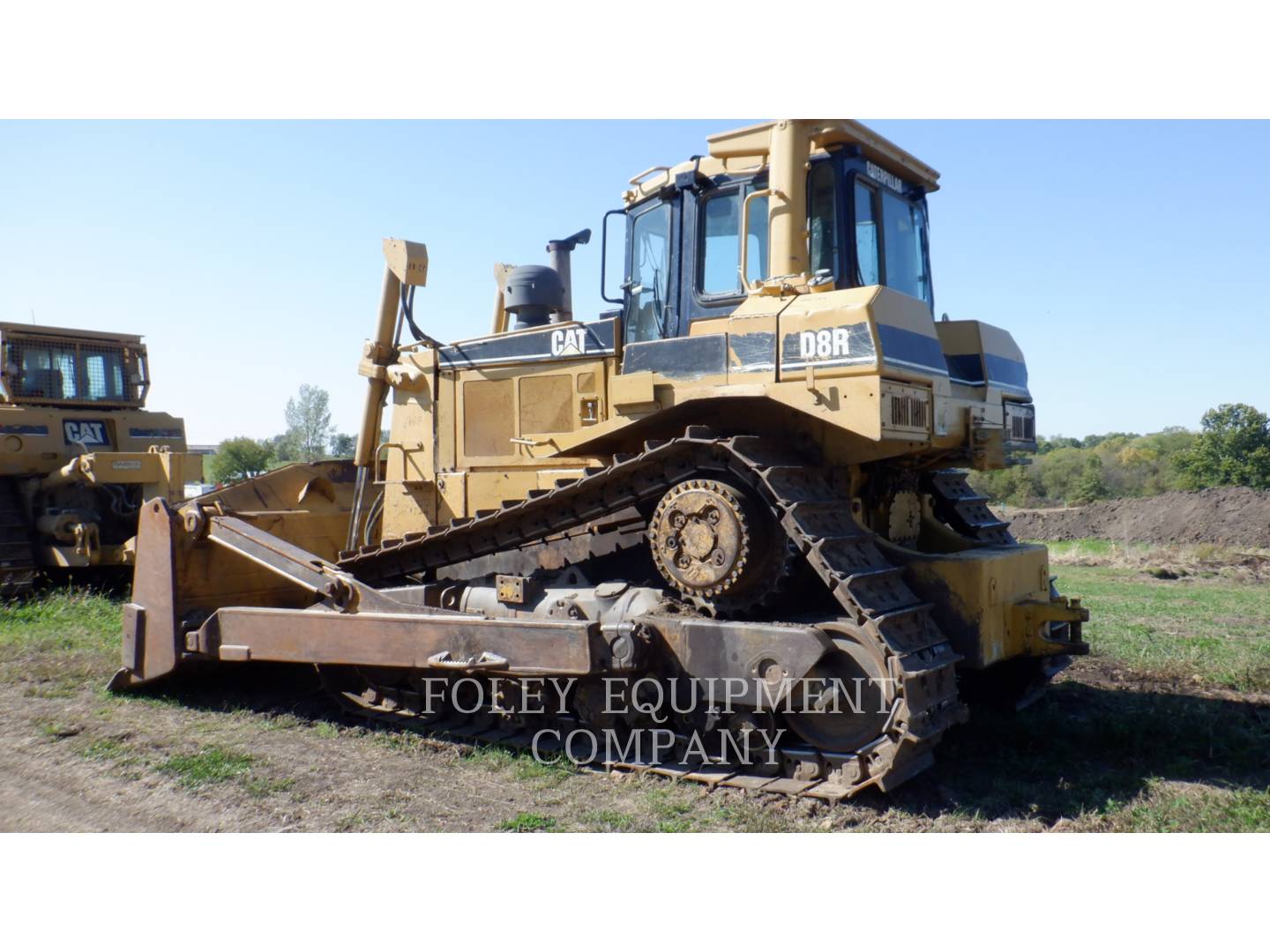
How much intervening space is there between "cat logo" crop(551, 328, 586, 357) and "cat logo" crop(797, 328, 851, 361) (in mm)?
1864

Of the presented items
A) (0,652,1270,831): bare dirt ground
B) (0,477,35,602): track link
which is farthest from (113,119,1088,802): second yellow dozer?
(0,477,35,602): track link

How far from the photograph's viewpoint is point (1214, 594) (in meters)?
13.9

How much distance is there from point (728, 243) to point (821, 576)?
7.74ft

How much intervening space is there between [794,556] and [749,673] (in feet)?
2.28

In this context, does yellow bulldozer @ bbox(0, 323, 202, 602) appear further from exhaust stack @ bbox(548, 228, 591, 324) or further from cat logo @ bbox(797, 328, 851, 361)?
cat logo @ bbox(797, 328, 851, 361)

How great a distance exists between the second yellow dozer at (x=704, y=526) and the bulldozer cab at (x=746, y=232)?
0.02 metres

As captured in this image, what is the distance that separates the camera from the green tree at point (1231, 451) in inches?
1289

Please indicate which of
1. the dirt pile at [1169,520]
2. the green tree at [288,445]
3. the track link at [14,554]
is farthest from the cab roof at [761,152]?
the green tree at [288,445]

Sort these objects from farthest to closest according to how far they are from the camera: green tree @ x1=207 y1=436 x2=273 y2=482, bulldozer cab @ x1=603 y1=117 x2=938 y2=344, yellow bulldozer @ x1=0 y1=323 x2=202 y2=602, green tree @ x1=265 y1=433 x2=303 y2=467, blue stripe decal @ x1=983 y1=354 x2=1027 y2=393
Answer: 1. green tree @ x1=265 y1=433 x2=303 y2=467
2. green tree @ x1=207 y1=436 x2=273 y2=482
3. yellow bulldozer @ x1=0 y1=323 x2=202 y2=602
4. blue stripe decal @ x1=983 y1=354 x2=1027 y2=393
5. bulldozer cab @ x1=603 y1=117 x2=938 y2=344

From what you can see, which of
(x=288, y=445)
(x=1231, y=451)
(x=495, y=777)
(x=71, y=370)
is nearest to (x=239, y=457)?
(x=288, y=445)

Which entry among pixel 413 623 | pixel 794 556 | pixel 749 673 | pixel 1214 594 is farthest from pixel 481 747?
pixel 1214 594

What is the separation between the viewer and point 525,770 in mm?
5773

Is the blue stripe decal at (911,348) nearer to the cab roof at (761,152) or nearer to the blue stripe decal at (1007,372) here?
the blue stripe decal at (1007,372)

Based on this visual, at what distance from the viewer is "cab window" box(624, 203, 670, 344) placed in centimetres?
649
